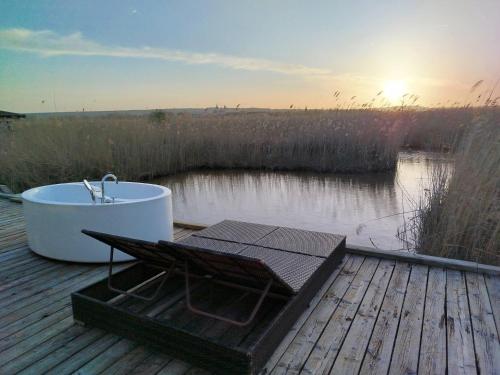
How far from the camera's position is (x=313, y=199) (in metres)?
6.05

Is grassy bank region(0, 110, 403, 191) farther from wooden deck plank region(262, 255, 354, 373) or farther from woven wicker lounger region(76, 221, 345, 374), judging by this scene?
wooden deck plank region(262, 255, 354, 373)

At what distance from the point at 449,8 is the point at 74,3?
666 cm

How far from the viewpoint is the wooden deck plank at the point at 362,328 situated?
1641mm

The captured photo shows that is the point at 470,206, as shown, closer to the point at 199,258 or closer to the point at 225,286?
the point at 225,286

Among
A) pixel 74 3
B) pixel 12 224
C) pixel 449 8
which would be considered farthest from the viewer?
pixel 74 3

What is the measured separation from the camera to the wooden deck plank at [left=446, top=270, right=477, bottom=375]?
163 cm

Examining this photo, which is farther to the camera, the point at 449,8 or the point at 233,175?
the point at 233,175

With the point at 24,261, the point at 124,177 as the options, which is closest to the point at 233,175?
the point at 124,177

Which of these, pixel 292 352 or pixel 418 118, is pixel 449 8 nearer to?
pixel 418 118

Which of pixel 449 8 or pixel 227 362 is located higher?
pixel 449 8

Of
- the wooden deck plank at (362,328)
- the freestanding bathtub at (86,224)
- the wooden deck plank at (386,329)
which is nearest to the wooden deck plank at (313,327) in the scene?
the wooden deck plank at (362,328)

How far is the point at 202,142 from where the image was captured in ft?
31.0

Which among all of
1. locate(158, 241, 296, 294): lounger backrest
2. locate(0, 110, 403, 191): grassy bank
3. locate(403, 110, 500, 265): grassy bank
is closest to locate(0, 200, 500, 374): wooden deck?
locate(158, 241, 296, 294): lounger backrest

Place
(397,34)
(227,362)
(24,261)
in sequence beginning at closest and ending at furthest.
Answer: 1. (227,362)
2. (24,261)
3. (397,34)
